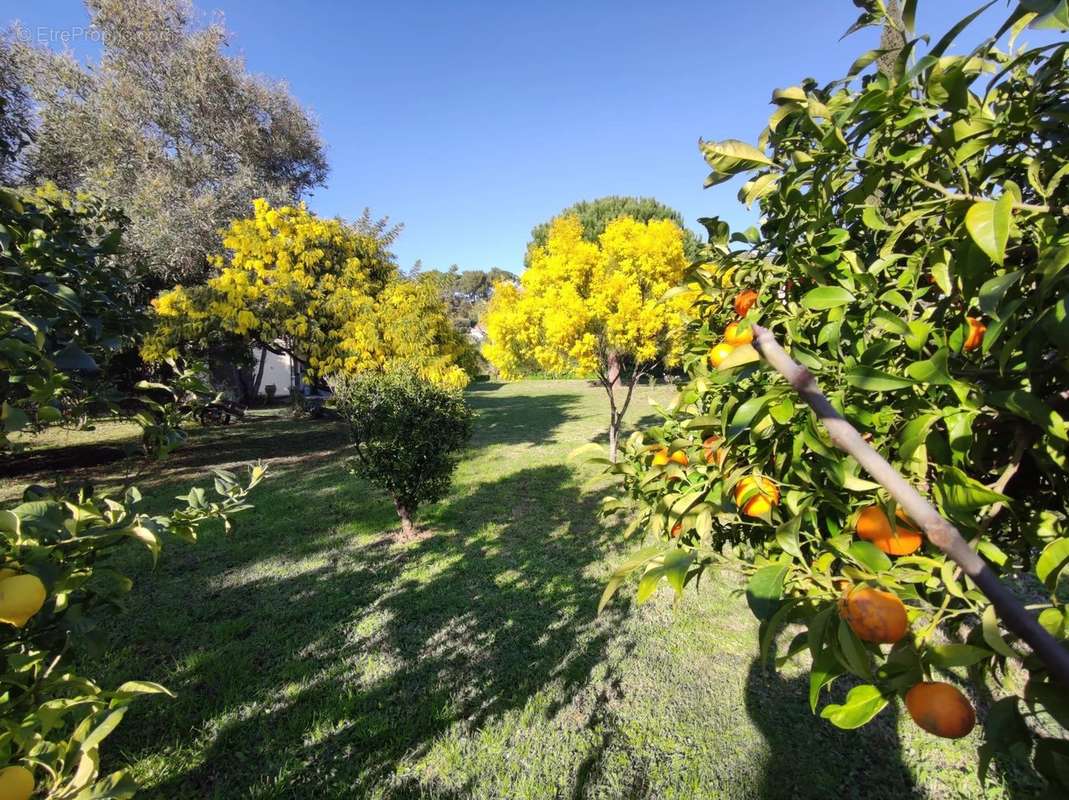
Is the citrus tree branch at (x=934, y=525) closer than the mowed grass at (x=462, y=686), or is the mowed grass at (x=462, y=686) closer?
the citrus tree branch at (x=934, y=525)

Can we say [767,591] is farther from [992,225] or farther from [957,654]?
[992,225]

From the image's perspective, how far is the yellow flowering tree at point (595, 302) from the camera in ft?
23.6

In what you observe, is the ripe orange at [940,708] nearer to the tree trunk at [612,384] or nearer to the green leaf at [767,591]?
the green leaf at [767,591]

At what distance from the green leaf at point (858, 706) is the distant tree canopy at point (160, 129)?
10.5 meters

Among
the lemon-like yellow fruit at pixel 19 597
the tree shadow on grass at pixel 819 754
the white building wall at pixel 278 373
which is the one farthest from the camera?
the white building wall at pixel 278 373

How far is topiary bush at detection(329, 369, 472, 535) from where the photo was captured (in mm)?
5656

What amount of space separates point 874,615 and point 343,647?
3.89 metres

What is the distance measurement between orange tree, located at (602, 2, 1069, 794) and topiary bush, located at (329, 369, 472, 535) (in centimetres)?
485

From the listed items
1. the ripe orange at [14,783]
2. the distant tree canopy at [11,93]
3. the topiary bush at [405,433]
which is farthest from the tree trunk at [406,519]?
the distant tree canopy at [11,93]

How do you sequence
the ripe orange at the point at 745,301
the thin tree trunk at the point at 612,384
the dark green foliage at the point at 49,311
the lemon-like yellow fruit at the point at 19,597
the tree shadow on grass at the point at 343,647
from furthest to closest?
the thin tree trunk at the point at 612,384
the tree shadow on grass at the point at 343,647
the ripe orange at the point at 745,301
the dark green foliage at the point at 49,311
the lemon-like yellow fruit at the point at 19,597

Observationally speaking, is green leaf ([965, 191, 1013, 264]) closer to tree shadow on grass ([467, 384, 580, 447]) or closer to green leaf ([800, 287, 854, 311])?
green leaf ([800, 287, 854, 311])

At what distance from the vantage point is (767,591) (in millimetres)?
665

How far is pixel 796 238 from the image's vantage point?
1126mm

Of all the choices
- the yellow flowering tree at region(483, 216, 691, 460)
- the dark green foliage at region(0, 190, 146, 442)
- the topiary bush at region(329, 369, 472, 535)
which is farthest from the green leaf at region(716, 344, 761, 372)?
the yellow flowering tree at region(483, 216, 691, 460)
